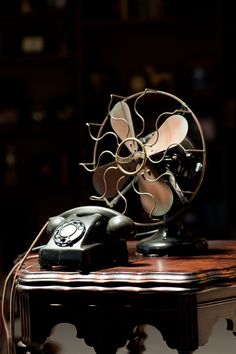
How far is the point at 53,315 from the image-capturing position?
1577mm

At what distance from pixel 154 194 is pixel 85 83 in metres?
2.94

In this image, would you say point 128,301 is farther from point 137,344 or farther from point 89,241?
point 137,344

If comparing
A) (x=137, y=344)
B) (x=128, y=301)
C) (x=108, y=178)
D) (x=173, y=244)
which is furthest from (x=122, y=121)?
(x=137, y=344)

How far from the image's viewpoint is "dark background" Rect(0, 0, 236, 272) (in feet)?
15.1

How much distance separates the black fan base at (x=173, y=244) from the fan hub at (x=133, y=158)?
0.17 m

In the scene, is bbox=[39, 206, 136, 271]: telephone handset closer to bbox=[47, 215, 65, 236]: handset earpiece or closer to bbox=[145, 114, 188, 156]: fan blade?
bbox=[47, 215, 65, 236]: handset earpiece

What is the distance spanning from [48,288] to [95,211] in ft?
0.77

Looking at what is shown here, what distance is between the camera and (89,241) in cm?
160

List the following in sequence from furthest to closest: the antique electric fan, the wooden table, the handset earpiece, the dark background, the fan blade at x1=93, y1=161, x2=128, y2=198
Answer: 1. the dark background
2. the fan blade at x1=93, y1=161, x2=128, y2=198
3. the antique electric fan
4. the handset earpiece
5. the wooden table

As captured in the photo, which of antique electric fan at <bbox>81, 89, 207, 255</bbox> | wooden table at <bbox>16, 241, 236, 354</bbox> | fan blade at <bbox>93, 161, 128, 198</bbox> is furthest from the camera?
fan blade at <bbox>93, 161, 128, 198</bbox>

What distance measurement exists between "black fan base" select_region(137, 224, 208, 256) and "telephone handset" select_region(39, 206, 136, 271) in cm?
16

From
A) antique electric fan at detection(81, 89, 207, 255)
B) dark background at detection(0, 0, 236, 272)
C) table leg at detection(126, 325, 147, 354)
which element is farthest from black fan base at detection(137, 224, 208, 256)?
dark background at detection(0, 0, 236, 272)

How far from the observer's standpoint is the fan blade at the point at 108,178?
193 cm

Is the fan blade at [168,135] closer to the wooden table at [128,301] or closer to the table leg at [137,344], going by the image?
the wooden table at [128,301]
